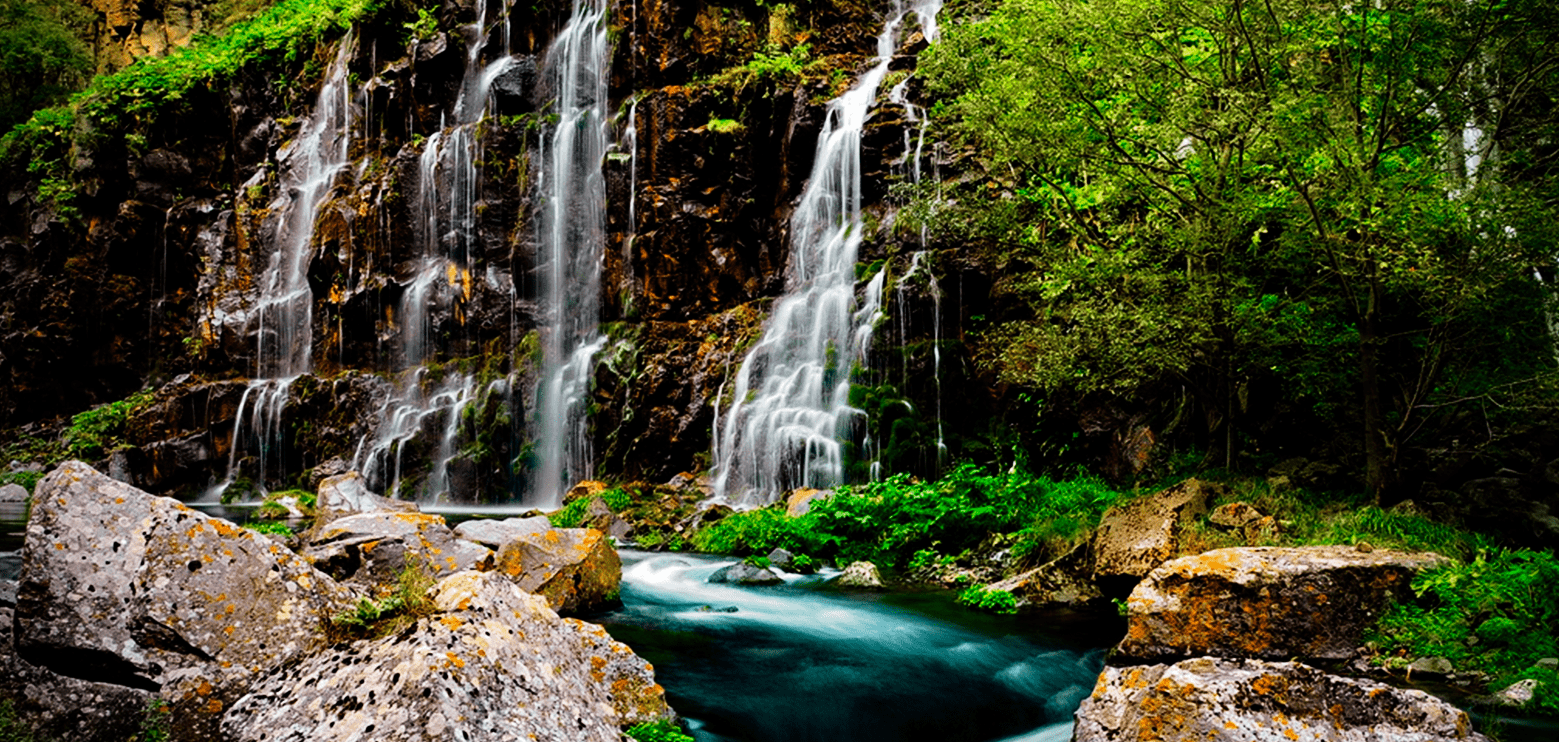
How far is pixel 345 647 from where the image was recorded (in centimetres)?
394

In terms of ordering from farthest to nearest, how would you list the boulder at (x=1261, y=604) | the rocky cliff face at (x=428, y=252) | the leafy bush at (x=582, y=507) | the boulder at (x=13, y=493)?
the boulder at (x=13, y=493) < the rocky cliff face at (x=428, y=252) < the leafy bush at (x=582, y=507) < the boulder at (x=1261, y=604)

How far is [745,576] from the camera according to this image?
11.3 meters

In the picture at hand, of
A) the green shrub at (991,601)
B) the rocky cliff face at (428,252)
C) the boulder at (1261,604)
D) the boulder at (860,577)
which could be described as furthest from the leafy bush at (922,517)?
the boulder at (1261,604)

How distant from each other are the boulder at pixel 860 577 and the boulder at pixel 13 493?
78.5 feet

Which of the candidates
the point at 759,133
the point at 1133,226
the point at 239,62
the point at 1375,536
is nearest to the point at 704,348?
the point at 759,133

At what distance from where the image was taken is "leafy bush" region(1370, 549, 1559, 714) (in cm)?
634

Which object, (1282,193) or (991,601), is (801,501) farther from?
(1282,193)

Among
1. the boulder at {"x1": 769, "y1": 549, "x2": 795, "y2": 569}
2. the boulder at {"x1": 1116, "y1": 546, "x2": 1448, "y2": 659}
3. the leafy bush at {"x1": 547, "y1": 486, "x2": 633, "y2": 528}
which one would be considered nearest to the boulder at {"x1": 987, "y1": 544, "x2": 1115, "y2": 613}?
the boulder at {"x1": 1116, "y1": 546, "x2": 1448, "y2": 659}

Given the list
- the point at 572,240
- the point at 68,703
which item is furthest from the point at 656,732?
the point at 572,240

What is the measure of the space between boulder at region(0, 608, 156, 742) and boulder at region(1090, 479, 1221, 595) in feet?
28.2

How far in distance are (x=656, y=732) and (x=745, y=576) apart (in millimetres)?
6307

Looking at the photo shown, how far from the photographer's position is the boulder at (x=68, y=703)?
157 inches

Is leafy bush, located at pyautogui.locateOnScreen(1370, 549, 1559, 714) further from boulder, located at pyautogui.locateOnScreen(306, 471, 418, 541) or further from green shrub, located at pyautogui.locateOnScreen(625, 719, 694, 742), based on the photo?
boulder, located at pyautogui.locateOnScreen(306, 471, 418, 541)

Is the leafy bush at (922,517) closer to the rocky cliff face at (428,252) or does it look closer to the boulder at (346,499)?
the rocky cliff face at (428,252)
